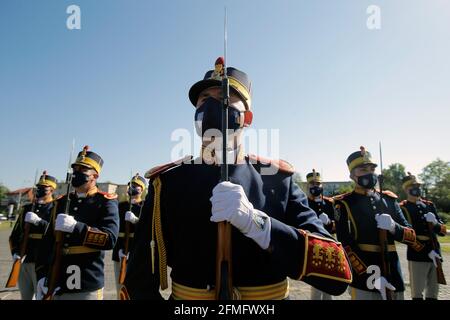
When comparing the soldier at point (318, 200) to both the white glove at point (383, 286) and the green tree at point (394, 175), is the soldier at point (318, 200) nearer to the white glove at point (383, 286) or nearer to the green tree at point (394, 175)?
the white glove at point (383, 286)

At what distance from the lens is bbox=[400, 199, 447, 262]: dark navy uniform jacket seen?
21.9 ft

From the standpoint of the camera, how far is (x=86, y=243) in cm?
416

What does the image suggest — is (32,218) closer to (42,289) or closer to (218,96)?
(42,289)

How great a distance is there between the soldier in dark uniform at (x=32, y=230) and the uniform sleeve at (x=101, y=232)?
7.38ft

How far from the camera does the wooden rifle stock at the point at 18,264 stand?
536 centimetres

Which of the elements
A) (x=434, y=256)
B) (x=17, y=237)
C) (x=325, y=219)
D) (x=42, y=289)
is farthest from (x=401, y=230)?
(x=17, y=237)

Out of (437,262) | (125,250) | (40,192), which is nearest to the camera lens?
(437,262)

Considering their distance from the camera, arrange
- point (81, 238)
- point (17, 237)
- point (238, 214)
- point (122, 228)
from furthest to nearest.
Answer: point (122, 228)
point (17, 237)
point (81, 238)
point (238, 214)

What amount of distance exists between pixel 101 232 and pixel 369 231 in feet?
13.7

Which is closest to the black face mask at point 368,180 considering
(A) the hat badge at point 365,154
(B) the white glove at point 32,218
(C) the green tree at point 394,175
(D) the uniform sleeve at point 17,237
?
(A) the hat badge at point 365,154

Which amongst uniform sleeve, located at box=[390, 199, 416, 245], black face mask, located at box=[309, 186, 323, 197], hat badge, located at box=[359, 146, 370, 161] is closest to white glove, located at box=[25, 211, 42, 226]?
hat badge, located at box=[359, 146, 370, 161]

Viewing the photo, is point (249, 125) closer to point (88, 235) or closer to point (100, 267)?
point (88, 235)

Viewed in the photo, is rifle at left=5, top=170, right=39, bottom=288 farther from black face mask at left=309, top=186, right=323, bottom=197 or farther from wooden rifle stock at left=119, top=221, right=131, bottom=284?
black face mask at left=309, top=186, right=323, bottom=197
